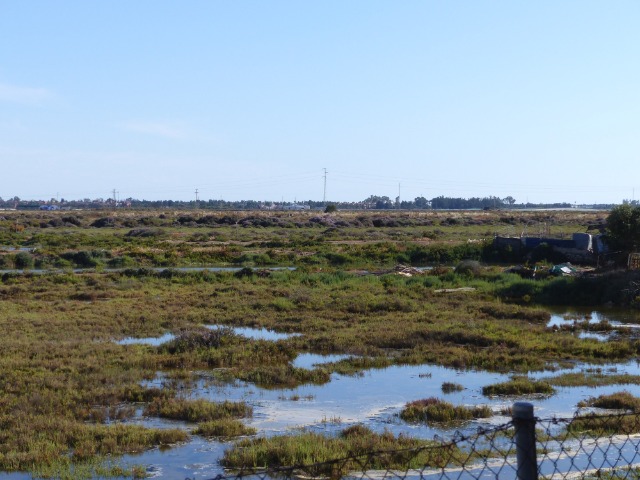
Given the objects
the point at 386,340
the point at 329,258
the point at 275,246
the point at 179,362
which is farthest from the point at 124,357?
the point at 275,246

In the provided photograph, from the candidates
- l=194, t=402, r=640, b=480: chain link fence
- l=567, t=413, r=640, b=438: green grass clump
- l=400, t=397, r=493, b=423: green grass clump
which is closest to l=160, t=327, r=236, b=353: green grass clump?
l=400, t=397, r=493, b=423: green grass clump

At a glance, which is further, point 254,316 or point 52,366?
point 254,316

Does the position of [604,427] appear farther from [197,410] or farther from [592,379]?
[197,410]

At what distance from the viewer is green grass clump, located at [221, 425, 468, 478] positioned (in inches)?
432

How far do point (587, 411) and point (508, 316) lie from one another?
41.9ft

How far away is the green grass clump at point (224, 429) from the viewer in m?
13.1

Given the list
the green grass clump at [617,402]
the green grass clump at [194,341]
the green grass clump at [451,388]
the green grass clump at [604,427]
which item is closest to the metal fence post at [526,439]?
the green grass clump at [604,427]

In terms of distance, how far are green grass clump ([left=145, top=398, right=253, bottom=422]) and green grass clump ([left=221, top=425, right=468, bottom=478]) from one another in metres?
1.89

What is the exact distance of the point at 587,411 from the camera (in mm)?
14211

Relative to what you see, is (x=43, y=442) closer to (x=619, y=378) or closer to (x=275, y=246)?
(x=619, y=378)

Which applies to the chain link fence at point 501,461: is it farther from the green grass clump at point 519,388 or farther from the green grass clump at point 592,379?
the green grass clump at point 592,379

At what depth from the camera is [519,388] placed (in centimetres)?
1623

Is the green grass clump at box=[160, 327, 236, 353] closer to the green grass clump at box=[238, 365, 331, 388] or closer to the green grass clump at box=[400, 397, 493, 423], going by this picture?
the green grass clump at box=[238, 365, 331, 388]

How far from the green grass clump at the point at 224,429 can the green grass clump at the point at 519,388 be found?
212 inches
